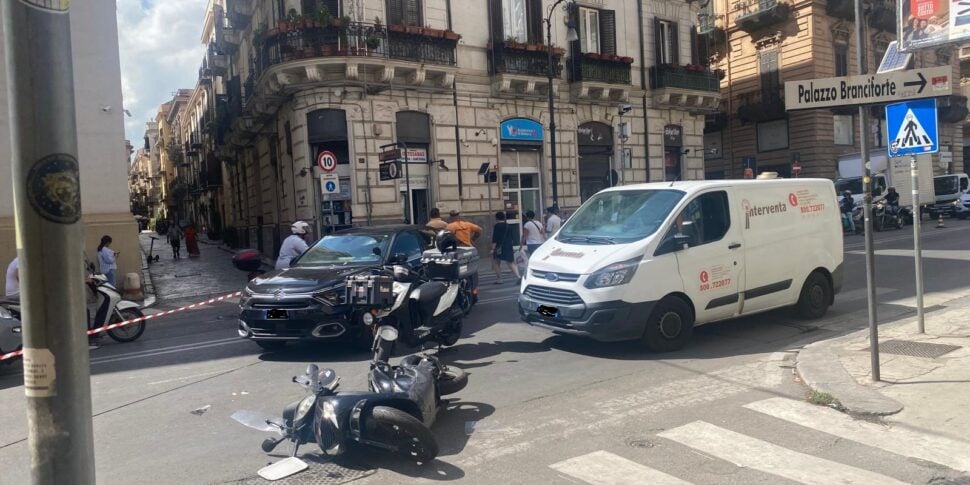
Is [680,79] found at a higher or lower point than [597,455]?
higher

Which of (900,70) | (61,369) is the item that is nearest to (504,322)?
(900,70)

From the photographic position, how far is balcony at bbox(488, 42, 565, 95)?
2352cm

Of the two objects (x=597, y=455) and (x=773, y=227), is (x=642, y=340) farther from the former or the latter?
(x=597, y=455)

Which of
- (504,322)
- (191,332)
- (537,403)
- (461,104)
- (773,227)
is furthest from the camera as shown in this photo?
(461,104)

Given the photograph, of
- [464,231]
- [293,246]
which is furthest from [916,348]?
[293,246]

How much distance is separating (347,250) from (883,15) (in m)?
38.2

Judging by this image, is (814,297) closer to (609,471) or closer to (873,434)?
(873,434)

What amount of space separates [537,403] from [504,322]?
165 inches

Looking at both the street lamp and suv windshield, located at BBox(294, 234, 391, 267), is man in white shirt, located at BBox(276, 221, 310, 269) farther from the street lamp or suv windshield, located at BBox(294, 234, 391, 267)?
the street lamp

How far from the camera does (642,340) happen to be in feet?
25.8

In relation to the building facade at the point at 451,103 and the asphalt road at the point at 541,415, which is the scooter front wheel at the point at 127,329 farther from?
the building facade at the point at 451,103

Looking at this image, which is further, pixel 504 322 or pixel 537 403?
pixel 504 322

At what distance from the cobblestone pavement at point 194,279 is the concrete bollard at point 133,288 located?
0.46 metres

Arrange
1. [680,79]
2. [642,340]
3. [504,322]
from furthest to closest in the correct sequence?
[680,79], [504,322], [642,340]
